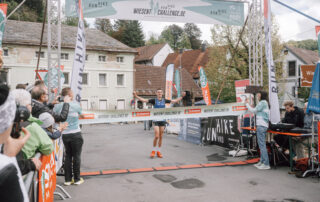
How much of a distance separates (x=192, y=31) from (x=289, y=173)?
81479mm

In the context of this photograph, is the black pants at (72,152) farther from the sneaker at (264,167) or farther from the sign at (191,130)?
the sign at (191,130)

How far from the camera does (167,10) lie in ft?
28.7

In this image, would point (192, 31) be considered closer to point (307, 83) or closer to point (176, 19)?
point (307, 83)

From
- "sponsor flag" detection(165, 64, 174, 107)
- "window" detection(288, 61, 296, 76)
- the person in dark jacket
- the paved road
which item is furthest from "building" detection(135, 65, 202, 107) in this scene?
the person in dark jacket

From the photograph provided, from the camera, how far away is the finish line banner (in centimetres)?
759

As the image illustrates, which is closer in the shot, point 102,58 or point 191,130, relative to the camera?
point 191,130

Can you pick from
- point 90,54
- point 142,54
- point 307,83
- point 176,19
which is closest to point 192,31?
point 142,54

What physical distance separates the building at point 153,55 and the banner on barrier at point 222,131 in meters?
45.0

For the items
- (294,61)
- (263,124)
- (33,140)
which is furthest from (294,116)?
(294,61)

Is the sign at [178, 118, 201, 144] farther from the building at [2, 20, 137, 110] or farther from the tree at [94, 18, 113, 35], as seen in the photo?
the tree at [94, 18, 113, 35]

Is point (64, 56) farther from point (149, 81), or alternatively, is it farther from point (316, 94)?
point (316, 94)

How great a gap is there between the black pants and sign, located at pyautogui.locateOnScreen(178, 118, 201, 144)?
6484mm

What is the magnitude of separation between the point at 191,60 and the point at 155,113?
47881 millimetres

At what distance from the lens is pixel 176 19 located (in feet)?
29.1
